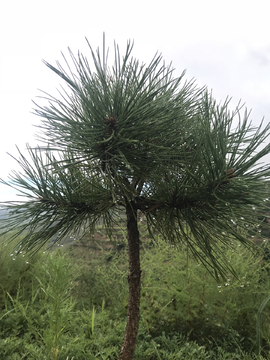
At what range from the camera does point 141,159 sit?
21.0 inches

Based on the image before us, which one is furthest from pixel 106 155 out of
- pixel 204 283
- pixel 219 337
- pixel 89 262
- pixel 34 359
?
pixel 89 262

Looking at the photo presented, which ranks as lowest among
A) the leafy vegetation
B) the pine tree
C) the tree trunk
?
the leafy vegetation

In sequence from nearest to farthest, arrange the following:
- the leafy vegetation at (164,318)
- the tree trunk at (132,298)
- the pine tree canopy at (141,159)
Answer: the pine tree canopy at (141,159), the tree trunk at (132,298), the leafy vegetation at (164,318)

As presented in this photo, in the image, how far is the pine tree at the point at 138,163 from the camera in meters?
0.46

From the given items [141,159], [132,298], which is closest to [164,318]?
[132,298]

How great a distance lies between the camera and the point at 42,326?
116 cm

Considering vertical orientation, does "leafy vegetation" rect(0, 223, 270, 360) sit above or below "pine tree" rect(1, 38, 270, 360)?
below

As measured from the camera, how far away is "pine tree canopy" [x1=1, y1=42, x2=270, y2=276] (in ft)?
1.50

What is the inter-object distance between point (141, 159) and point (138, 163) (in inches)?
0.6

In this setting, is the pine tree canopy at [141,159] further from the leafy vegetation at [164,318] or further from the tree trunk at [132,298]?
the leafy vegetation at [164,318]

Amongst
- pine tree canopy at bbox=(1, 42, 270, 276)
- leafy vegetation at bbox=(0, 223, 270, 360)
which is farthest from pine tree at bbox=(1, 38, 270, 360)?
leafy vegetation at bbox=(0, 223, 270, 360)

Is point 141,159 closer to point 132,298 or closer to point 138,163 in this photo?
point 138,163

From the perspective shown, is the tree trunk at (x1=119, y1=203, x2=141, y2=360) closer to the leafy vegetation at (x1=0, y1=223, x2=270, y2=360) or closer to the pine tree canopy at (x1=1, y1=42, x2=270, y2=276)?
the pine tree canopy at (x1=1, y1=42, x2=270, y2=276)

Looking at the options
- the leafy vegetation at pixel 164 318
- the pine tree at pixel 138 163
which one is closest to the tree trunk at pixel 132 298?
the pine tree at pixel 138 163
